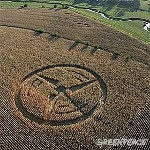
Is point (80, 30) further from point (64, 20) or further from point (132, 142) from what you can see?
point (132, 142)

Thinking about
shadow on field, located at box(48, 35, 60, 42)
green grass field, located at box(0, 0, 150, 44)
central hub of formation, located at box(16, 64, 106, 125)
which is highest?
shadow on field, located at box(48, 35, 60, 42)

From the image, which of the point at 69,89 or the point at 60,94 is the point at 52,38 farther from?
the point at 60,94

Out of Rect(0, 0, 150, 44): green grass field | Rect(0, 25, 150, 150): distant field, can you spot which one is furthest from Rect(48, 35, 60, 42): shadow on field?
Rect(0, 0, 150, 44): green grass field

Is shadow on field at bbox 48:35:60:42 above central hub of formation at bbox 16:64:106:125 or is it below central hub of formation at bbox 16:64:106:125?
above

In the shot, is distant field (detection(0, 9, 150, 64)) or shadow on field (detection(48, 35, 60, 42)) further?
shadow on field (detection(48, 35, 60, 42))

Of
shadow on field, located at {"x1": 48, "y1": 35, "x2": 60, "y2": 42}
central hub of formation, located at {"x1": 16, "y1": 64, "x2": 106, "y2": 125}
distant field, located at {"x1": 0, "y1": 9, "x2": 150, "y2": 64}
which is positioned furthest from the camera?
shadow on field, located at {"x1": 48, "y1": 35, "x2": 60, "y2": 42}

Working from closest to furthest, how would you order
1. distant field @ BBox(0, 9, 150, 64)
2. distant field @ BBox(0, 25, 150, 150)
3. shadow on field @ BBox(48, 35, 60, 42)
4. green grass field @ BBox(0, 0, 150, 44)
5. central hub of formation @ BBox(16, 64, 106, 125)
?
distant field @ BBox(0, 25, 150, 150), central hub of formation @ BBox(16, 64, 106, 125), distant field @ BBox(0, 9, 150, 64), shadow on field @ BBox(48, 35, 60, 42), green grass field @ BBox(0, 0, 150, 44)

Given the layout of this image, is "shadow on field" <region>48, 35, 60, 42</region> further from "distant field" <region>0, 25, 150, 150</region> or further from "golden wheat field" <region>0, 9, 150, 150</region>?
"distant field" <region>0, 25, 150, 150</region>

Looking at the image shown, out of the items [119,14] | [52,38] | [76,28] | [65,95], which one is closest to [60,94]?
[65,95]
